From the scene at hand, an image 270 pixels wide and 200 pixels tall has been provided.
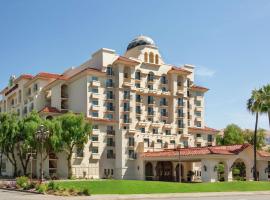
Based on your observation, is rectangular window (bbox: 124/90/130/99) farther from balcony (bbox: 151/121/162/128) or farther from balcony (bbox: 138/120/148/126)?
balcony (bbox: 151/121/162/128)

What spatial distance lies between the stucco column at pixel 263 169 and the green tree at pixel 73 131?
2927 cm

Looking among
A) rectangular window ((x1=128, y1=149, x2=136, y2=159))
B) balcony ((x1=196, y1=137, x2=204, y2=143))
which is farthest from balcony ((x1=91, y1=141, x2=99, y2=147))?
balcony ((x1=196, y1=137, x2=204, y2=143))

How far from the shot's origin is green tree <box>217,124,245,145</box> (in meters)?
104

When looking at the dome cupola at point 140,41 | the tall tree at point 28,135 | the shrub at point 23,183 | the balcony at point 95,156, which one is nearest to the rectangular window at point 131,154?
the balcony at point 95,156

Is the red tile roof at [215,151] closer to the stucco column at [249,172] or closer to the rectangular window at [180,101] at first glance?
the stucco column at [249,172]

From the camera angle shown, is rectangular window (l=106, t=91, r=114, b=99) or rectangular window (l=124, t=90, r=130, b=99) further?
rectangular window (l=124, t=90, r=130, b=99)

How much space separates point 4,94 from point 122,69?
40.3m

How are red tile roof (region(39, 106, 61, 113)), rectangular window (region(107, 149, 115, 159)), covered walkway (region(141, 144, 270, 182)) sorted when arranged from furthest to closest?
rectangular window (region(107, 149, 115, 159)), red tile roof (region(39, 106, 61, 113)), covered walkway (region(141, 144, 270, 182))

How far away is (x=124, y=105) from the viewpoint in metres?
84.3

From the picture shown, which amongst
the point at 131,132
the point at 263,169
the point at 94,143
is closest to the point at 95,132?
the point at 94,143

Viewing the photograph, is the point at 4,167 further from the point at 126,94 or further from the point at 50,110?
the point at 126,94

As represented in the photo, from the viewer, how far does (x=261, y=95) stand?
6900 centimetres

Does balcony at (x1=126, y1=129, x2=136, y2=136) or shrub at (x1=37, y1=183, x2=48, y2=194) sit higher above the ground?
balcony at (x1=126, y1=129, x2=136, y2=136)

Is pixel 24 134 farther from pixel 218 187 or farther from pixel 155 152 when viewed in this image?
pixel 218 187
